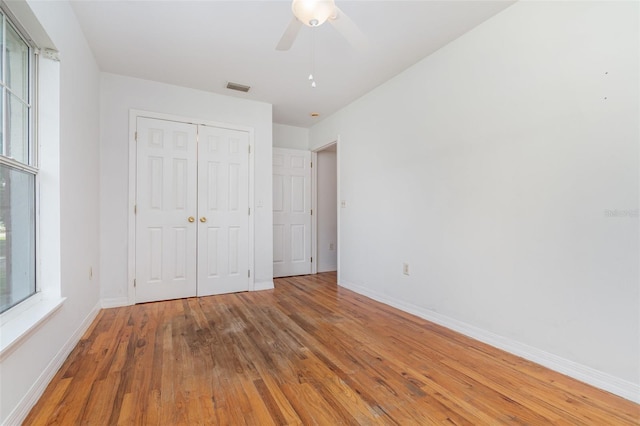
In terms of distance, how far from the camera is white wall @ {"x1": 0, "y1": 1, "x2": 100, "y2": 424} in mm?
1439

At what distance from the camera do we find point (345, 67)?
2992 mm

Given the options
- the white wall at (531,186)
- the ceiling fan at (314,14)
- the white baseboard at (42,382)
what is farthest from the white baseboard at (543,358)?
the white baseboard at (42,382)

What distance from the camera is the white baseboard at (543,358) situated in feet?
5.25

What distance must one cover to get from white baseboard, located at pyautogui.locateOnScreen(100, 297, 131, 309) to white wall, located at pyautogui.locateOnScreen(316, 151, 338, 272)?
281 cm

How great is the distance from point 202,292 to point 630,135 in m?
3.95

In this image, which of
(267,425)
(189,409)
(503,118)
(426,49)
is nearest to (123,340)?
(189,409)

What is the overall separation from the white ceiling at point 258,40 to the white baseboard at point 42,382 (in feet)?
8.01

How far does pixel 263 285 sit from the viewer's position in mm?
3932

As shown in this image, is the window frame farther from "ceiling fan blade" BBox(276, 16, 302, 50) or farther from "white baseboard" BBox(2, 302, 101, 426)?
"ceiling fan blade" BBox(276, 16, 302, 50)

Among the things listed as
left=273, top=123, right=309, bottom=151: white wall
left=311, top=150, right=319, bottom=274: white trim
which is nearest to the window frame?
left=273, top=123, right=309, bottom=151: white wall

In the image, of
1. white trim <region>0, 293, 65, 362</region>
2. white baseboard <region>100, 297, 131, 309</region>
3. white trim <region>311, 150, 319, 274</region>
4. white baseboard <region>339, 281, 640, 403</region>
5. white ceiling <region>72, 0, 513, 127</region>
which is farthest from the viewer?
white trim <region>311, 150, 319, 274</region>

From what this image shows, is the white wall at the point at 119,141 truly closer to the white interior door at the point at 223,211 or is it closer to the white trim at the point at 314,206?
the white interior door at the point at 223,211

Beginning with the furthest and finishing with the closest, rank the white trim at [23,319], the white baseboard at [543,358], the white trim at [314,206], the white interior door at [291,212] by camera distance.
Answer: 1. the white trim at [314,206]
2. the white interior door at [291,212]
3. the white baseboard at [543,358]
4. the white trim at [23,319]

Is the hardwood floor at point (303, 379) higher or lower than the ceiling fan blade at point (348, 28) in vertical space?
lower
